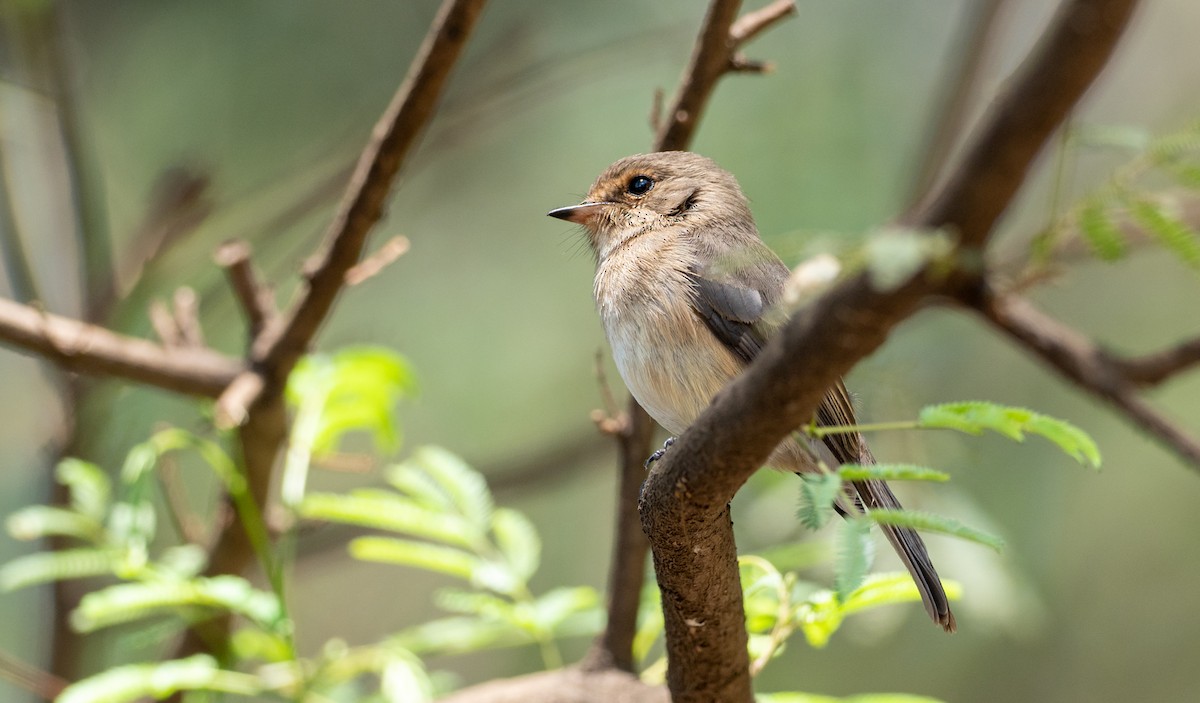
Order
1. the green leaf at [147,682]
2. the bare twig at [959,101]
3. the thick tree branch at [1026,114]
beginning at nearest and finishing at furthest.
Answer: the thick tree branch at [1026,114] → the green leaf at [147,682] → the bare twig at [959,101]

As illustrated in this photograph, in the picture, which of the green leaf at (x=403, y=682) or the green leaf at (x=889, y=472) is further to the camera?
the green leaf at (x=403, y=682)

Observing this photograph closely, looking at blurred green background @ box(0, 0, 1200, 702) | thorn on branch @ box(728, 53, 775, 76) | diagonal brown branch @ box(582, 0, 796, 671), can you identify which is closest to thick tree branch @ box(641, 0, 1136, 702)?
diagonal brown branch @ box(582, 0, 796, 671)

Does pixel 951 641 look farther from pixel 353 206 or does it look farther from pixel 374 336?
pixel 353 206

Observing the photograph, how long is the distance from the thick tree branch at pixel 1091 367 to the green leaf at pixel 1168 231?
0.63 ft

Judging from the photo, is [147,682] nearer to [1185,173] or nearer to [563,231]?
[1185,173]

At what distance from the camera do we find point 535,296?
293 inches

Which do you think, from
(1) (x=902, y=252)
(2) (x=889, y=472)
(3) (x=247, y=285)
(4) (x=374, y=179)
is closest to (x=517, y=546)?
(4) (x=374, y=179)

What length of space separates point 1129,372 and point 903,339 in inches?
185

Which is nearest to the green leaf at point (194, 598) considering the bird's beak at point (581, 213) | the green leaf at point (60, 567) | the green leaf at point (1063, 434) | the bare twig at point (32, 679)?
the green leaf at point (60, 567)

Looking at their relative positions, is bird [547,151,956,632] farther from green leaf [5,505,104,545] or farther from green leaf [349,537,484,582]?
green leaf [5,505,104,545]

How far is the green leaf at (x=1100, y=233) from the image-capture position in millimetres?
1381

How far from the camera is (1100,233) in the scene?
139 cm

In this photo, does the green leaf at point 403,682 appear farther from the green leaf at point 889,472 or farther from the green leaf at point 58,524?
the green leaf at point 889,472

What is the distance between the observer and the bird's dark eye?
331cm
